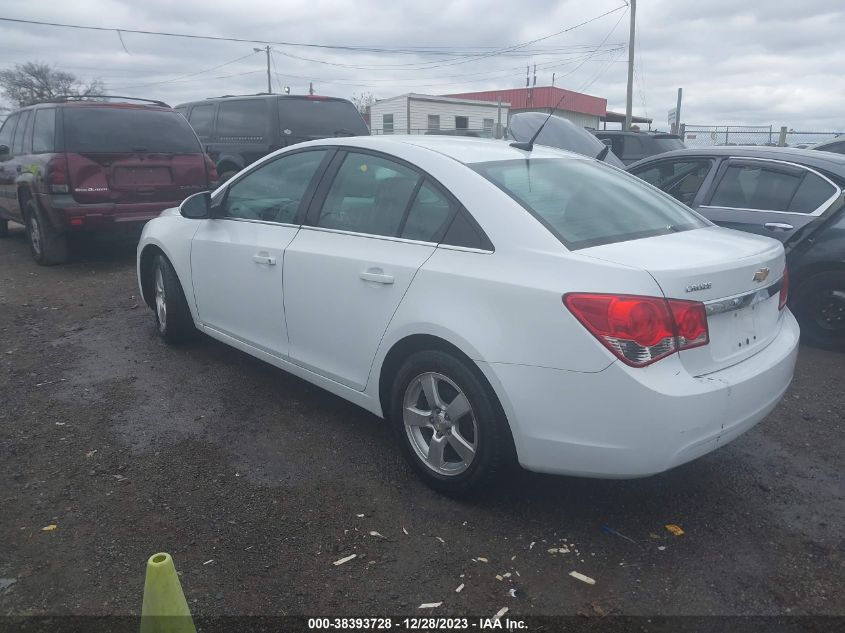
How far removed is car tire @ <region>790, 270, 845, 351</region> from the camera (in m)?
5.29

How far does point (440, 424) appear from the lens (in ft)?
10.4

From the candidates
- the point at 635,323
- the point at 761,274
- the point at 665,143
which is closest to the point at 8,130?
the point at 635,323

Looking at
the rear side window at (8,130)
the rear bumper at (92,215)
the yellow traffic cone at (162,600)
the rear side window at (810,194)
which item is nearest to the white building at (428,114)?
the rear side window at (8,130)

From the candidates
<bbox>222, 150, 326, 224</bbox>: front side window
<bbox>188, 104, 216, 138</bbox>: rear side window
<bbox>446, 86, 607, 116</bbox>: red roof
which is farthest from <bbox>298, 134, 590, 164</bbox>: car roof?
<bbox>446, 86, 607, 116</bbox>: red roof

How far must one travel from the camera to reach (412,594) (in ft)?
8.53

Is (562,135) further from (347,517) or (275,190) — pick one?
(347,517)

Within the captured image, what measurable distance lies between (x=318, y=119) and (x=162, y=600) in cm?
932

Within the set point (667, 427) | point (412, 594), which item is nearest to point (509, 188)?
point (667, 427)

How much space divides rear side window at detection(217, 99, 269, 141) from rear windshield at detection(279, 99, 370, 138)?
Answer: 13.3 inches

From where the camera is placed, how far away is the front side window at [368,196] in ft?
11.4

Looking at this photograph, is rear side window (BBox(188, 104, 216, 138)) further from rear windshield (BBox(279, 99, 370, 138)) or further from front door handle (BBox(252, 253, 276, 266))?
front door handle (BBox(252, 253, 276, 266))

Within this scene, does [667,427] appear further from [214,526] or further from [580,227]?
[214,526]

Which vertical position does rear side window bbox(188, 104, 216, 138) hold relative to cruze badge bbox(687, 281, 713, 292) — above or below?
above

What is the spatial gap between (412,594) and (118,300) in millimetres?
5362
